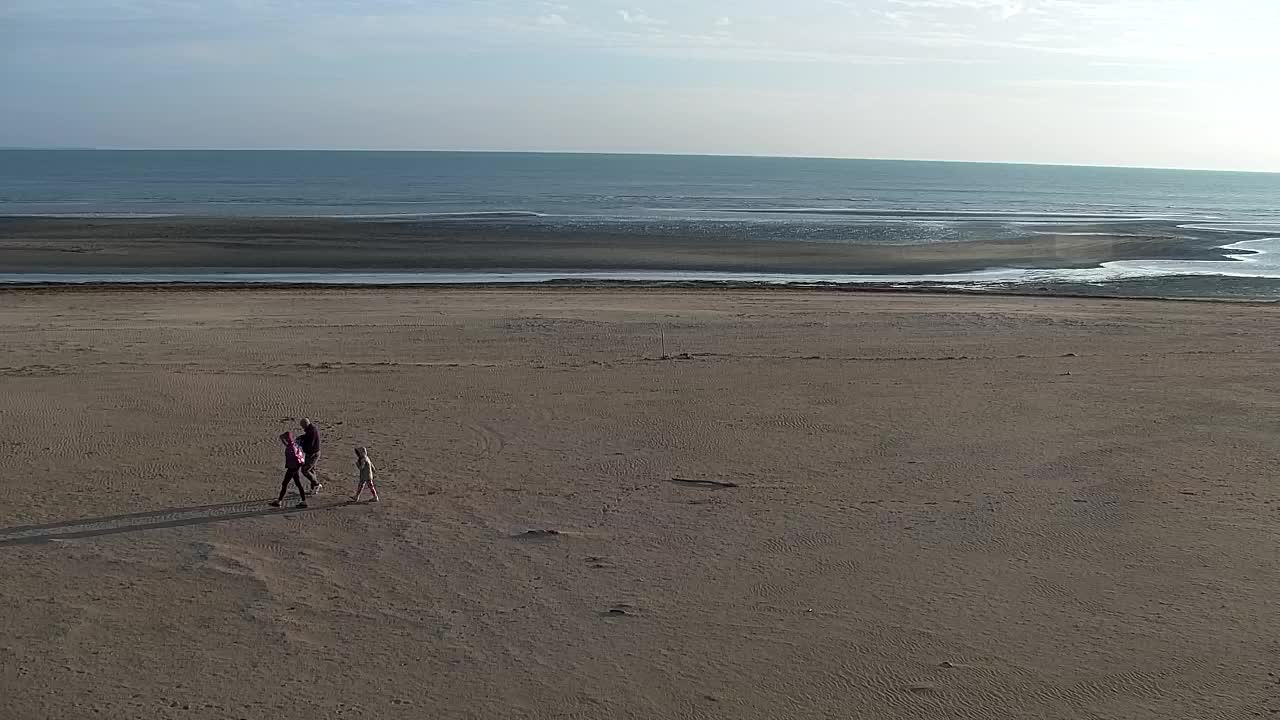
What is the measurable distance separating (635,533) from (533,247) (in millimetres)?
40878

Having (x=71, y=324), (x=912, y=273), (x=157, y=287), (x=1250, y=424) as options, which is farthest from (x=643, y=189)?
(x=1250, y=424)

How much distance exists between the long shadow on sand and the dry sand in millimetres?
72

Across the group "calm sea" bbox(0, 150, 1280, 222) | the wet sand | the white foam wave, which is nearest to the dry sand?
the white foam wave

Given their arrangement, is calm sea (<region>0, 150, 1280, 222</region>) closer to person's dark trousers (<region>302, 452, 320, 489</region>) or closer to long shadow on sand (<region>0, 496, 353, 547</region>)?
person's dark trousers (<region>302, 452, 320, 489</region>)

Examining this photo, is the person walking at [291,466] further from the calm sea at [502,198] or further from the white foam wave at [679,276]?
the calm sea at [502,198]

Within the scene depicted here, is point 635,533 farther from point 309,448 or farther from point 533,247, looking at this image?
point 533,247

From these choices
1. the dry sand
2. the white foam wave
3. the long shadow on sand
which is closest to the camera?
the dry sand

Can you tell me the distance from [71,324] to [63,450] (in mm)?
13226

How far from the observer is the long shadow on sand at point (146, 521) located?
1313cm

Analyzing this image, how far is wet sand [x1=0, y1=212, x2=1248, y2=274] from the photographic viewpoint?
153ft

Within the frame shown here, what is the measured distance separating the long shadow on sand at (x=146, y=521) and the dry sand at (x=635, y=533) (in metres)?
0.07

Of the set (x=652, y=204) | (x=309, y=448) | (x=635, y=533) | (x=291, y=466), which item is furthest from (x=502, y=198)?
(x=635, y=533)

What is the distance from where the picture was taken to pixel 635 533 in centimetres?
1373

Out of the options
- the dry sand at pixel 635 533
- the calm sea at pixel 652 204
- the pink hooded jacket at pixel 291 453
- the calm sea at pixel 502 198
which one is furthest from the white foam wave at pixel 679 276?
the calm sea at pixel 502 198
